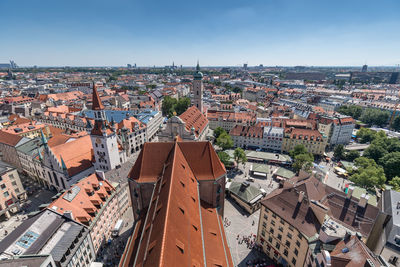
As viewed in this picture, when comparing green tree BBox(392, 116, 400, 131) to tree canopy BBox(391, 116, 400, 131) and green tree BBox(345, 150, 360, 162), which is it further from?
green tree BBox(345, 150, 360, 162)

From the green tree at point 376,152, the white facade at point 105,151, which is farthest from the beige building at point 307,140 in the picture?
the white facade at point 105,151

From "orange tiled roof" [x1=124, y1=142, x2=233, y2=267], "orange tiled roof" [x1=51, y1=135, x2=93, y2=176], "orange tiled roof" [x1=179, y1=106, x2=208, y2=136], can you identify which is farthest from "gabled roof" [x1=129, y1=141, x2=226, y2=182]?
"orange tiled roof" [x1=179, y1=106, x2=208, y2=136]

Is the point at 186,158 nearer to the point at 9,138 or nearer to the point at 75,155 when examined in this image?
the point at 75,155

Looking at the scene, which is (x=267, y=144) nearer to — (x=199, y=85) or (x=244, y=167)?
(x=244, y=167)

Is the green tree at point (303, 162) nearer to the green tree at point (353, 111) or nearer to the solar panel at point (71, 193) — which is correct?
the solar panel at point (71, 193)

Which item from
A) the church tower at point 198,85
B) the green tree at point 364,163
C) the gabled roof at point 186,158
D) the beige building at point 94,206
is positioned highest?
the church tower at point 198,85

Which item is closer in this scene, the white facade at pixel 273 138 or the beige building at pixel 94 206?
the beige building at pixel 94 206

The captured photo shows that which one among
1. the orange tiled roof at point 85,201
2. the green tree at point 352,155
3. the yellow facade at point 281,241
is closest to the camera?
the yellow facade at point 281,241
